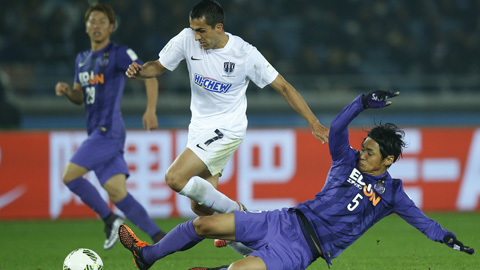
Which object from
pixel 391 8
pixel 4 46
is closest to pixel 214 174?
pixel 4 46

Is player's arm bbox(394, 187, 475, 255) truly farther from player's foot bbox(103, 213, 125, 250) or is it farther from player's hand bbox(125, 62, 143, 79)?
player's foot bbox(103, 213, 125, 250)

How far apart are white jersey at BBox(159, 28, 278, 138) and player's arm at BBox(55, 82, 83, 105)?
5.07 feet

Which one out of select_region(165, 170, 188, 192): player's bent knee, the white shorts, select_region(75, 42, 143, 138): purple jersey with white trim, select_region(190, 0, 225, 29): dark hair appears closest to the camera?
select_region(165, 170, 188, 192): player's bent knee

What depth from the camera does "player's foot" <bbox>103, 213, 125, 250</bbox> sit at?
6355mm

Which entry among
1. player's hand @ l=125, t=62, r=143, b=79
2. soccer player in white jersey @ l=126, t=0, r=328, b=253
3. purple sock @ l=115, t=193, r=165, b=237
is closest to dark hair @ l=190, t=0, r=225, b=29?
soccer player in white jersey @ l=126, t=0, r=328, b=253

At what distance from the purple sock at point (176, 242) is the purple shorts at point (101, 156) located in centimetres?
207

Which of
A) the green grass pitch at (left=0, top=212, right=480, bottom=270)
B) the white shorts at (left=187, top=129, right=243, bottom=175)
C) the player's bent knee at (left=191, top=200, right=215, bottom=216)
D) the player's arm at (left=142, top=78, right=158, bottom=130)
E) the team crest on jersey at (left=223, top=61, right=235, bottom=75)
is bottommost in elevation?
the green grass pitch at (left=0, top=212, right=480, bottom=270)

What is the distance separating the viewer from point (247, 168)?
9656 mm

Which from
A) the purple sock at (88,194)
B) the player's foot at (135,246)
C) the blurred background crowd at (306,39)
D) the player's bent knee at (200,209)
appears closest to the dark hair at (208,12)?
the player's bent knee at (200,209)

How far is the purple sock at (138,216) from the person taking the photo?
20.9 ft

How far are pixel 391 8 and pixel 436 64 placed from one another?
1.77 metres

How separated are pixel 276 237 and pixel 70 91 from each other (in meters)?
3.09

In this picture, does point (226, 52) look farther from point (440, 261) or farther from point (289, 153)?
point (289, 153)

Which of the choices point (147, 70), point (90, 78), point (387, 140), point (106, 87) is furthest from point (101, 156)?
point (387, 140)
